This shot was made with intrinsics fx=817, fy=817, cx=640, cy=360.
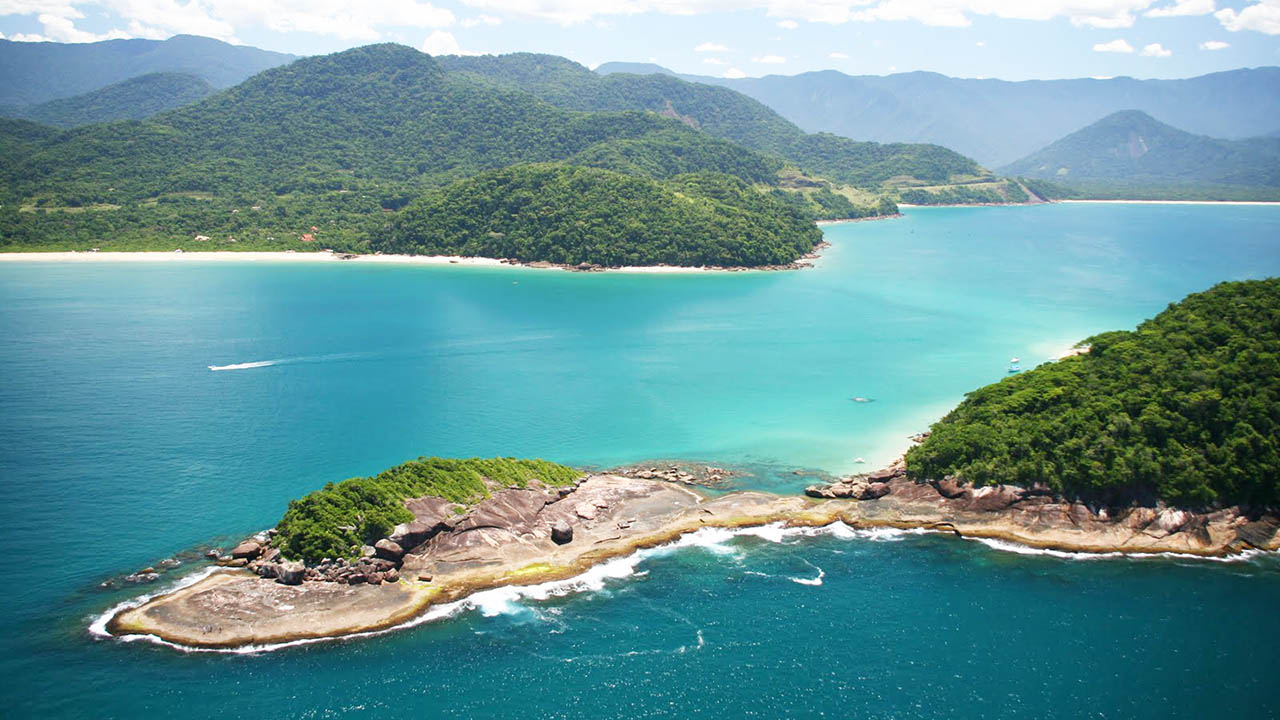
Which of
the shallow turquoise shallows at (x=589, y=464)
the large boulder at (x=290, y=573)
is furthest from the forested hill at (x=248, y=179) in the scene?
the large boulder at (x=290, y=573)

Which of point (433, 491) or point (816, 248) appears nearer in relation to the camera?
point (433, 491)

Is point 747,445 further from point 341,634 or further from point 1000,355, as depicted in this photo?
point 1000,355

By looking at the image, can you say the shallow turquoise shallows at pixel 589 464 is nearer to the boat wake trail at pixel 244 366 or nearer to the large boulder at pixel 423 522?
the boat wake trail at pixel 244 366

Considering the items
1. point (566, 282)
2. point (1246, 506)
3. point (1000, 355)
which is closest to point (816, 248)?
point (566, 282)

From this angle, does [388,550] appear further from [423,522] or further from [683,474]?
[683,474]

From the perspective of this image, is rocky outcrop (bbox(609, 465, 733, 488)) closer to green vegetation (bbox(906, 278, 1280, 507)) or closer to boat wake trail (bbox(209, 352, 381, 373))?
green vegetation (bbox(906, 278, 1280, 507))

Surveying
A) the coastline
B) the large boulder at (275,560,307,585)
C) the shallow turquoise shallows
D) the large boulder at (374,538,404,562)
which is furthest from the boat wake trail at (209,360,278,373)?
the coastline
